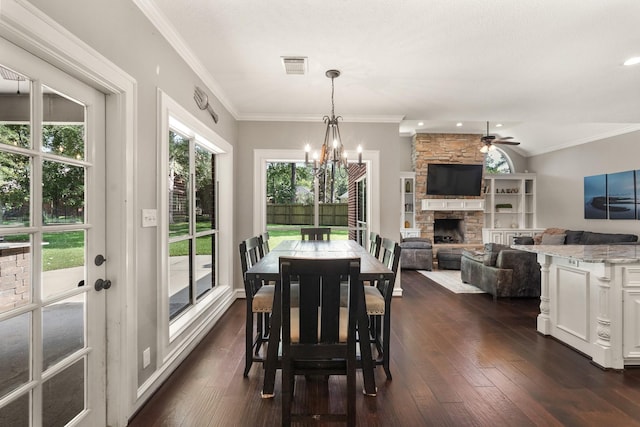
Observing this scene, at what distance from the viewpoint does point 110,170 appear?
1.78 metres

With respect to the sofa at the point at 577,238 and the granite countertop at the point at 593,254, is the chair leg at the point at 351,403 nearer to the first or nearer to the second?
the granite countertop at the point at 593,254

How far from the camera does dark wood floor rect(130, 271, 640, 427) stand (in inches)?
75.8

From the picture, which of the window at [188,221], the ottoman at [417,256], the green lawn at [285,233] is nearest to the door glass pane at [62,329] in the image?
the window at [188,221]

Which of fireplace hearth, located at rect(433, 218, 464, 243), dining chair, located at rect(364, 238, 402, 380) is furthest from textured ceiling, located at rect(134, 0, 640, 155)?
fireplace hearth, located at rect(433, 218, 464, 243)

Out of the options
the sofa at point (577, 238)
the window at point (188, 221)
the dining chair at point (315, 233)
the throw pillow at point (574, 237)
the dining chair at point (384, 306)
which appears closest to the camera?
the dining chair at point (384, 306)

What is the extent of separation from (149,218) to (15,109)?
0.97m

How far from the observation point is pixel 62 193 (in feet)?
4.97

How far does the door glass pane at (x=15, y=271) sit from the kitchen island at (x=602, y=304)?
11.8ft

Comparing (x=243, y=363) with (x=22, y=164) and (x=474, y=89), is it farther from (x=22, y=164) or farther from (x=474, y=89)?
(x=474, y=89)

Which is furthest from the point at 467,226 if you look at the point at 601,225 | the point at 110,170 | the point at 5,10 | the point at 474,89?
the point at 5,10

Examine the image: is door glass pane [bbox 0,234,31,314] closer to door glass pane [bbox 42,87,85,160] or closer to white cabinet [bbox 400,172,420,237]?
door glass pane [bbox 42,87,85,160]

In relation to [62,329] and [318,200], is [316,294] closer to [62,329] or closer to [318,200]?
[62,329]

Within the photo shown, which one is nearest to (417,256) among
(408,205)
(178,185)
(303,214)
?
(408,205)

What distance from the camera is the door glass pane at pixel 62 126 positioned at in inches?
55.9
